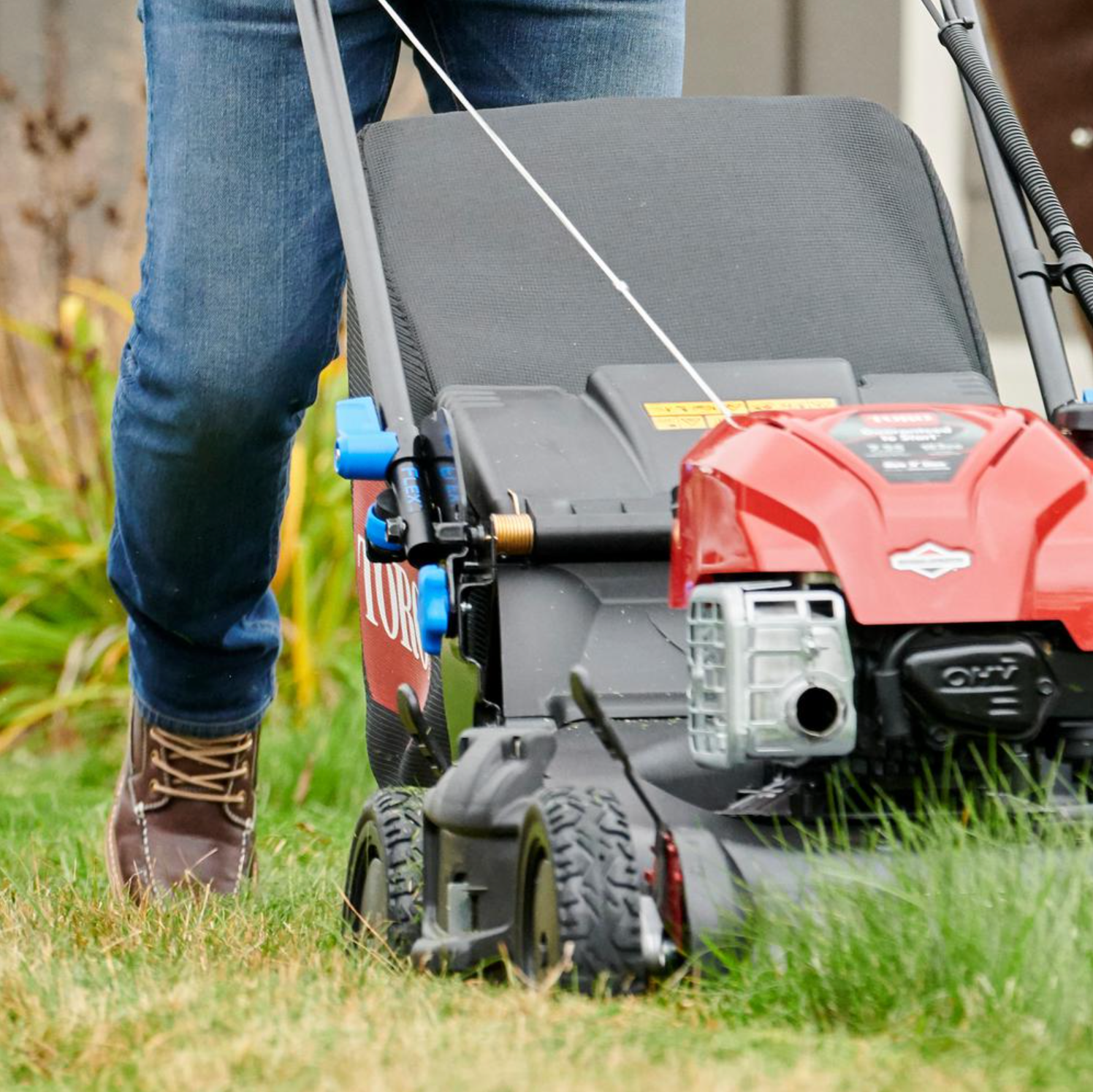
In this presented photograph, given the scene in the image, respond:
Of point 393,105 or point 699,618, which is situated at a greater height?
point 393,105

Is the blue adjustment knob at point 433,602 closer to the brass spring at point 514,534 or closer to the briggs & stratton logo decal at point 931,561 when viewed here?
the brass spring at point 514,534

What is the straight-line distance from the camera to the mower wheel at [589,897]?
135 centimetres

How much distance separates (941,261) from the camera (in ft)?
6.84

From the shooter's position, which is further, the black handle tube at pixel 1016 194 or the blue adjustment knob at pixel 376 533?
the black handle tube at pixel 1016 194

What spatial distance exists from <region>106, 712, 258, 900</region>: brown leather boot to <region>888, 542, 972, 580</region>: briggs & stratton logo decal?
1.21 metres

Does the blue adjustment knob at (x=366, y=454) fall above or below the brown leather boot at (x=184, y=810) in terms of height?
above

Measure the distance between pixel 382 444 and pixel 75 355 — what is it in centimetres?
239

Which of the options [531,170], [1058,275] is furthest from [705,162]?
[1058,275]

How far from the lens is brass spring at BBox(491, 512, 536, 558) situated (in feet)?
5.48

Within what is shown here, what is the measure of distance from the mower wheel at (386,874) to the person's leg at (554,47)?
0.83m

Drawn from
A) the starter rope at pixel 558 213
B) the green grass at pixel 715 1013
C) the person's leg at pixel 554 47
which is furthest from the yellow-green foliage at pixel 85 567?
the green grass at pixel 715 1013

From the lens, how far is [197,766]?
2.44m

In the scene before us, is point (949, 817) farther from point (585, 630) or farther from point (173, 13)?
point (173, 13)

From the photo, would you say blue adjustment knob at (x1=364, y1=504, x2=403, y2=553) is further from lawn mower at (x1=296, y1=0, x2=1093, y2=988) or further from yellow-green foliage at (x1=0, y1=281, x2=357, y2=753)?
yellow-green foliage at (x1=0, y1=281, x2=357, y2=753)
